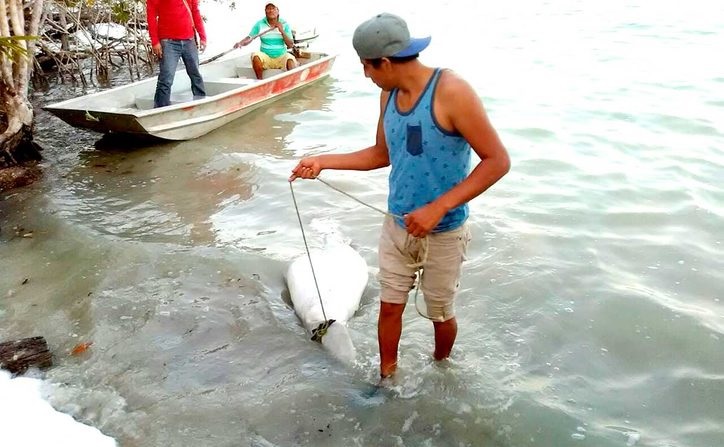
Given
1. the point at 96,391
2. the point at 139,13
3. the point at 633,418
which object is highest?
the point at 139,13

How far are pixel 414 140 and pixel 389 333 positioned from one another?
1082 millimetres

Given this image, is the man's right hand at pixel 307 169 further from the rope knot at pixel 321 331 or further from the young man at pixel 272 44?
the young man at pixel 272 44

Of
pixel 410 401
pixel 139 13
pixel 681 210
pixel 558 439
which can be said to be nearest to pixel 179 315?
pixel 410 401

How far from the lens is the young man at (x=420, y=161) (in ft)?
8.34

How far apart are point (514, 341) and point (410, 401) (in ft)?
3.11

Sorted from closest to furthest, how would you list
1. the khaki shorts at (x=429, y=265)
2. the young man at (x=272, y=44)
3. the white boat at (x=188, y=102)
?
1. the khaki shorts at (x=429, y=265)
2. the white boat at (x=188, y=102)
3. the young man at (x=272, y=44)

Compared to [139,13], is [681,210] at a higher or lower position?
lower

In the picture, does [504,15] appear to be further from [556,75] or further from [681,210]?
[681,210]

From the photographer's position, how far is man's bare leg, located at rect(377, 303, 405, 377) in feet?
10.4

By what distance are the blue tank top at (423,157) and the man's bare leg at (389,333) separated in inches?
18.5

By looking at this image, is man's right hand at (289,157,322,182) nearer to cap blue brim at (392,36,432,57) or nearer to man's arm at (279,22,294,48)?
cap blue brim at (392,36,432,57)

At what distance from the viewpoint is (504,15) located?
55.0 ft

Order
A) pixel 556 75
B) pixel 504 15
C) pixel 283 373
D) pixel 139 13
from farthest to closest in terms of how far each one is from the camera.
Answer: pixel 504 15 < pixel 139 13 < pixel 556 75 < pixel 283 373

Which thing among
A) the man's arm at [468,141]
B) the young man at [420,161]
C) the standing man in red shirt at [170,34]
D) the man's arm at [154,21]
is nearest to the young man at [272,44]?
the standing man in red shirt at [170,34]
